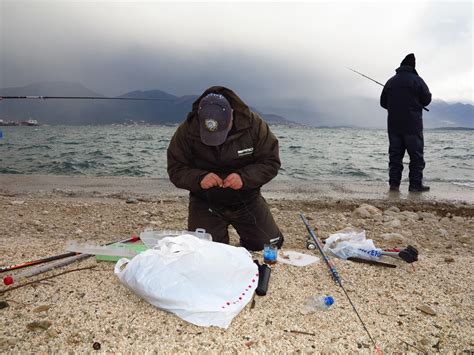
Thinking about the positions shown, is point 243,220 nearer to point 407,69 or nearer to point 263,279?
point 263,279

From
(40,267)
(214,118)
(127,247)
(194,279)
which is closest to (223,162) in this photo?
(214,118)

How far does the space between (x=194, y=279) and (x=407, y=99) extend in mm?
6962

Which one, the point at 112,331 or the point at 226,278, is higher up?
the point at 226,278

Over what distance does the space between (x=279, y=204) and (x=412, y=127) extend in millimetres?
3423

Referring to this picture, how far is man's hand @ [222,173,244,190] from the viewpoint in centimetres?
385

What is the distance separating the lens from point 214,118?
3.65 meters

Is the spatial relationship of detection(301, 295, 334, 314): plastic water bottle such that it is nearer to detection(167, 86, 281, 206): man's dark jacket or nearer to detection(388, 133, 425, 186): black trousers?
detection(167, 86, 281, 206): man's dark jacket

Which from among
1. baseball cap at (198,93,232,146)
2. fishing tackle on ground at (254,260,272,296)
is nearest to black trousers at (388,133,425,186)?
baseball cap at (198,93,232,146)

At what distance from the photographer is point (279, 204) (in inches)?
276

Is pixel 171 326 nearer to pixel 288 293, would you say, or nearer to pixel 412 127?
pixel 288 293

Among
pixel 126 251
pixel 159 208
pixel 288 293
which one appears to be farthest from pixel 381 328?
pixel 159 208

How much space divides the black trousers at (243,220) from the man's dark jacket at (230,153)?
0.29 meters

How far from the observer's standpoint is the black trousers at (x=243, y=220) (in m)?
4.39

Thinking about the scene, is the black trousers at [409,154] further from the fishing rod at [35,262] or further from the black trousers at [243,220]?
the fishing rod at [35,262]
